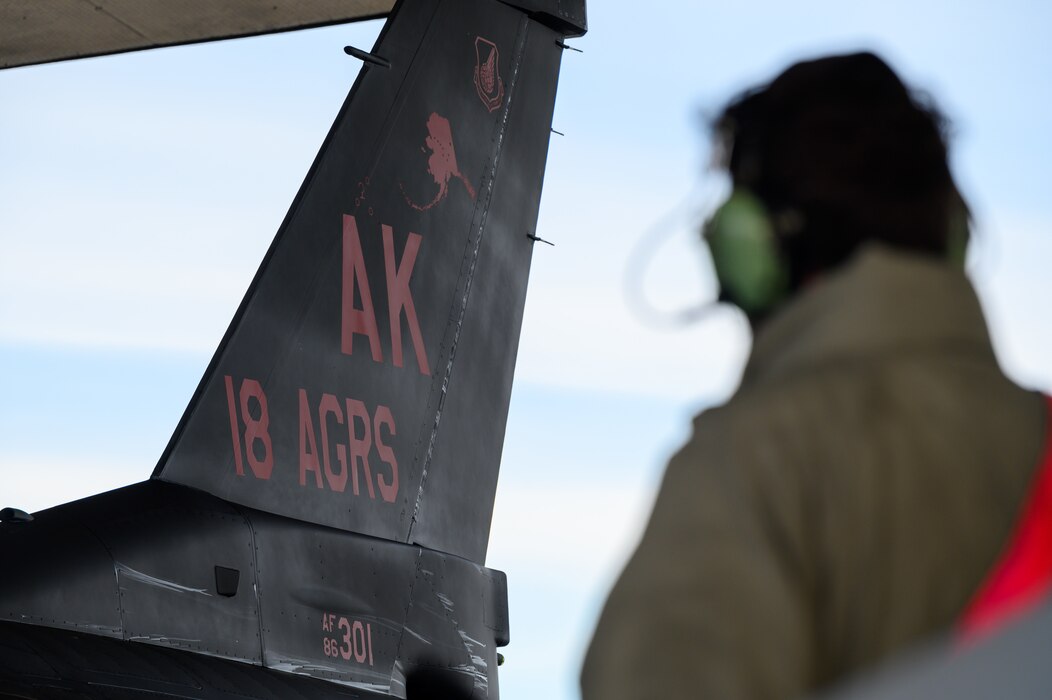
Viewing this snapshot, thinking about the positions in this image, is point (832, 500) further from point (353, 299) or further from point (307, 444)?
point (353, 299)

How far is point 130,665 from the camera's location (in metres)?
4.34

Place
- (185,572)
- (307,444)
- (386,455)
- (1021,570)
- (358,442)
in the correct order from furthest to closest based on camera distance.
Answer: (386,455) < (358,442) < (307,444) < (185,572) < (1021,570)

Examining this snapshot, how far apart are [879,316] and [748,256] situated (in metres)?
0.20

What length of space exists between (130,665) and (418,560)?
1755mm

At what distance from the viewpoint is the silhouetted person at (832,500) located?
1034mm

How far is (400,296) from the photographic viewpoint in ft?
20.7

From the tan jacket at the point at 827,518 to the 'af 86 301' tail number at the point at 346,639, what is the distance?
4314 millimetres

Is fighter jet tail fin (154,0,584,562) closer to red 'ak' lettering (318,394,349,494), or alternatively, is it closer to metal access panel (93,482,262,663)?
red 'ak' lettering (318,394,349,494)

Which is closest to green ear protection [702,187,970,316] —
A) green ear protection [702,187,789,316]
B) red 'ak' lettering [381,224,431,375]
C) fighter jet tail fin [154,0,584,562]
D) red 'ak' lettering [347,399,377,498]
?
green ear protection [702,187,789,316]

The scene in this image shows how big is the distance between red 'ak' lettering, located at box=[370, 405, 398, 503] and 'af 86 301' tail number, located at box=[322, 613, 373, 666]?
2.43 ft

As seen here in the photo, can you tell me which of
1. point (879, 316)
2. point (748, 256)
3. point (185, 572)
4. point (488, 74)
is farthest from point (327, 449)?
point (879, 316)

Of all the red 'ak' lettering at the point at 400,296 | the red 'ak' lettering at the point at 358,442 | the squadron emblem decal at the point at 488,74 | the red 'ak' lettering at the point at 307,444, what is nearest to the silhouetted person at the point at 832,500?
the red 'ak' lettering at the point at 307,444

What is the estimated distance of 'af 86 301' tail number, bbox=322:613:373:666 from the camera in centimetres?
524

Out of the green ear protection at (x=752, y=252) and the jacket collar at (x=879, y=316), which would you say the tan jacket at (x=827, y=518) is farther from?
the green ear protection at (x=752, y=252)
